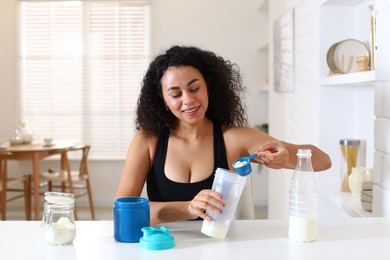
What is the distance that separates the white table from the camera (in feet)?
3.96

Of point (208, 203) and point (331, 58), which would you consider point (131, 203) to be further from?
point (331, 58)

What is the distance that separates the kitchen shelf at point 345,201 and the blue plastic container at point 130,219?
1017mm

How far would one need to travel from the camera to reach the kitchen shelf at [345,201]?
2.07 m

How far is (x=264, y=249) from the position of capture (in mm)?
1247

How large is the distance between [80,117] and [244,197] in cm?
402

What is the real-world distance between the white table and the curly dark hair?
1.88 ft

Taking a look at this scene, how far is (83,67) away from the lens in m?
5.63

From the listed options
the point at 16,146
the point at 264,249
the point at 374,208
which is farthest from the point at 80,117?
the point at 264,249

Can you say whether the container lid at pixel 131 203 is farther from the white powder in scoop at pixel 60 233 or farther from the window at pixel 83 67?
the window at pixel 83 67

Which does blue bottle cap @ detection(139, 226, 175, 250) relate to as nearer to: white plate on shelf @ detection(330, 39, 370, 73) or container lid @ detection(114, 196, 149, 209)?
container lid @ detection(114, 196, 149, 209)

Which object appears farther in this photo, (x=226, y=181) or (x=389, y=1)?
(x=389, y=1)

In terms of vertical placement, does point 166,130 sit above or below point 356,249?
above

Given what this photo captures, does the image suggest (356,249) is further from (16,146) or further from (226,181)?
(16,146)

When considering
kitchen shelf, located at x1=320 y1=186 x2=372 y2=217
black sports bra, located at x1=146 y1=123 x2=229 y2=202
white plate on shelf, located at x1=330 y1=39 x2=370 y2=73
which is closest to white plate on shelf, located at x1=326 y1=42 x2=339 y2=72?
white plate on shelf, located at x1=330 y1=39 x2=370 y2=73
